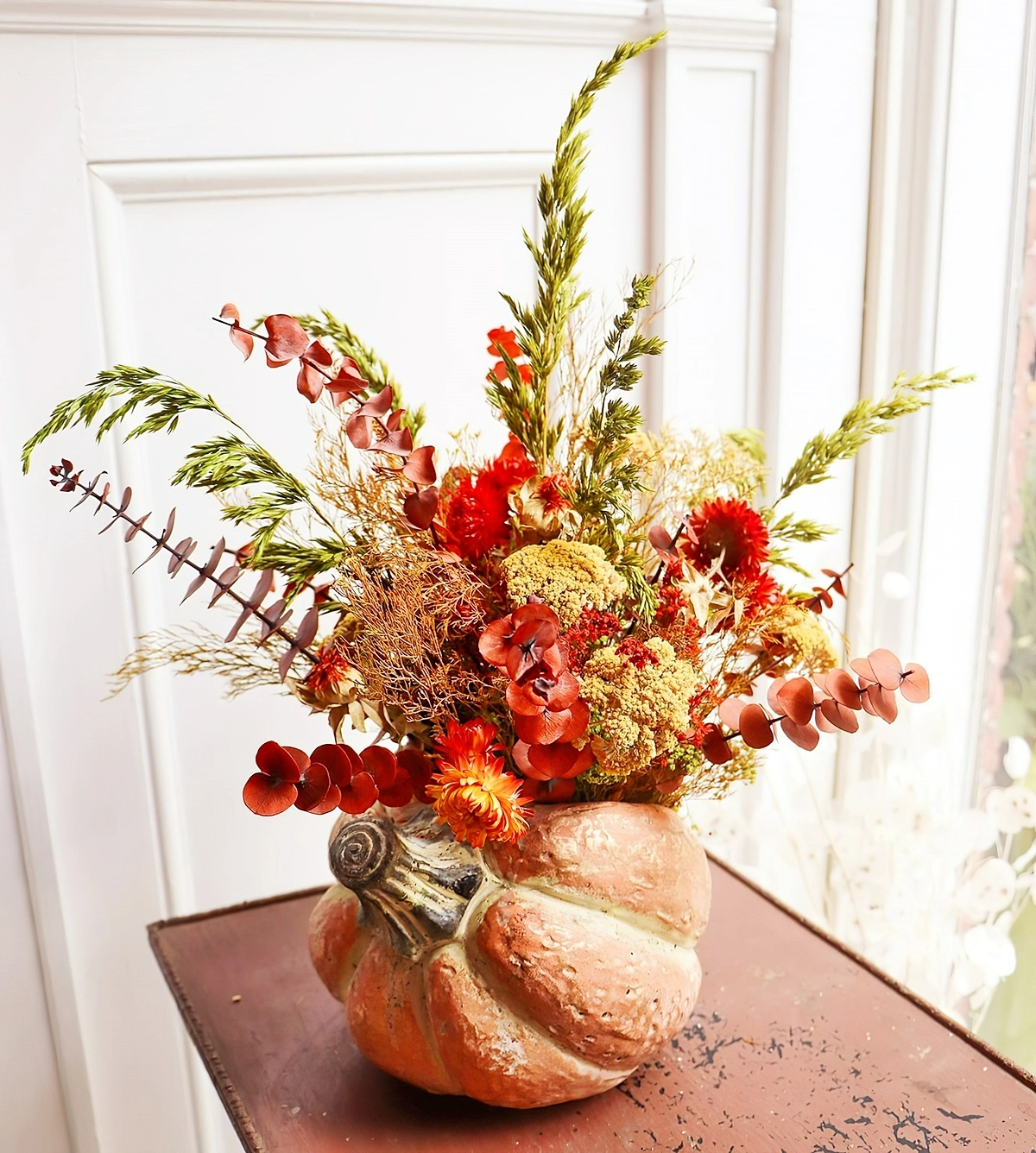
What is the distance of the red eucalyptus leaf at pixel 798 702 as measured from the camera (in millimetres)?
709


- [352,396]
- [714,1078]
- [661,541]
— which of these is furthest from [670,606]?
[714,1078]

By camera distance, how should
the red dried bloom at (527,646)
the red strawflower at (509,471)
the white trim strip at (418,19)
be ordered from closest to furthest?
the red dried bloom at (527,646)
the red strawflower at (509,471)
the white trim strip at (418,19)

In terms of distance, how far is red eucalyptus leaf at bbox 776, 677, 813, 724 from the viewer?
71 cm

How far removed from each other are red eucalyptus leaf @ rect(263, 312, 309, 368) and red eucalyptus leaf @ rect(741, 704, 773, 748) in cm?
37

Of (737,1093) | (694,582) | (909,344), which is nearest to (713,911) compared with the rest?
(737,1093)

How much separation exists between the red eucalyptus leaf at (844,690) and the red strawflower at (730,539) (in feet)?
0.30

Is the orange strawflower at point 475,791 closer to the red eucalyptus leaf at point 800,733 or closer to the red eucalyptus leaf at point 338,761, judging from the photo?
the red eucalyptus leaf at point 338,761

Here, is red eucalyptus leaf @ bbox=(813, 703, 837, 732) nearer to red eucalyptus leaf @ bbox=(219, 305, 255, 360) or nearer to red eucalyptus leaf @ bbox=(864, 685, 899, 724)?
red eucalyptus leaf @ bbox=(864, 685, 899, 724)

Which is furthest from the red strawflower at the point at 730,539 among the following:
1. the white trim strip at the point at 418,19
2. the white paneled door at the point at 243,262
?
the white trim strip at the point at 418,19

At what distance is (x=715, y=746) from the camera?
735 mm

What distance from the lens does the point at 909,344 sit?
1356mm

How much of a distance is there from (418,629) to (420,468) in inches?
4.1

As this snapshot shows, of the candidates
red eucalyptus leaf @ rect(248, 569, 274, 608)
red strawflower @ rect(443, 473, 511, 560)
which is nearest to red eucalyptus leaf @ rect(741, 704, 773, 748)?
red strawflower @ rect(443, 473, 511, 560)

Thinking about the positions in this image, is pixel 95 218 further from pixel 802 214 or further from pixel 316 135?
pixel 802 214
